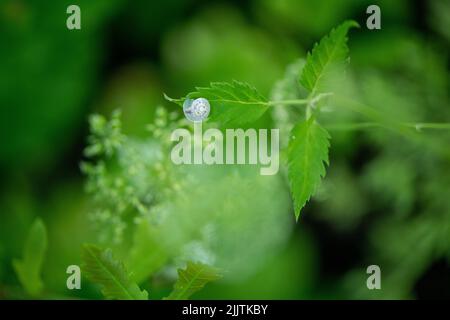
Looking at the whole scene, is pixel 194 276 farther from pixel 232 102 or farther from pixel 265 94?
pixel 265 94

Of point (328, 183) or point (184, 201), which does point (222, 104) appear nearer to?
point (184, 201)

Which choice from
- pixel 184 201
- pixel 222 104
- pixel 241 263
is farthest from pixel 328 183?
pixel 222 104

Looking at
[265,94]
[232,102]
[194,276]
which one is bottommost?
[194,276]

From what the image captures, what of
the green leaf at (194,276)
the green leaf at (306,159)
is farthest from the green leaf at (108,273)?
the green leaf at (306,159)

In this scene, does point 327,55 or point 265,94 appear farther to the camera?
point 265,94

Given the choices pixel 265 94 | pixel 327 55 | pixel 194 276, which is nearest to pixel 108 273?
pixel 194 276
